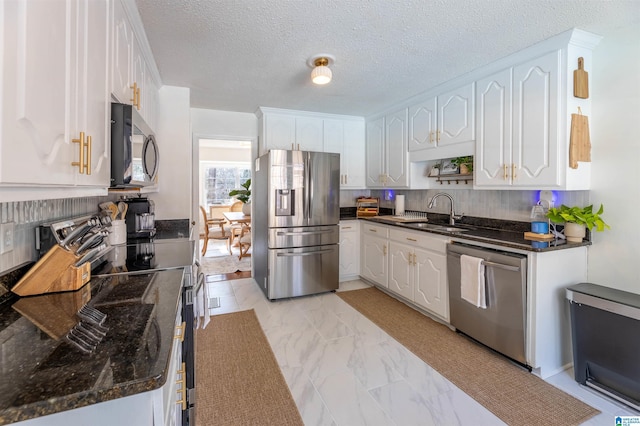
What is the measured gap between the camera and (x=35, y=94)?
0.74 meters

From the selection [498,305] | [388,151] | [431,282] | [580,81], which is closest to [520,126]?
[580,81]

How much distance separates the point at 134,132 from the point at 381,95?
8.81ft

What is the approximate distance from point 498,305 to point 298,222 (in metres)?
2.13

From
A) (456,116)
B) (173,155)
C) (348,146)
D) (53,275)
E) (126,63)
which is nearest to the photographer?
(53,275)

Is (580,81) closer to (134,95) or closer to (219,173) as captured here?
(134,95)

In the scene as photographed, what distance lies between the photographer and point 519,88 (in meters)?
2.34

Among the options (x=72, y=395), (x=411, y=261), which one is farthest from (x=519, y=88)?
(x=72, y=395)

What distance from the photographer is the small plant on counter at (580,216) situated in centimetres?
212

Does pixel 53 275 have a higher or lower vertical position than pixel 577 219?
lower

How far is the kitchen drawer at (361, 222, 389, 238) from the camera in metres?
3.62

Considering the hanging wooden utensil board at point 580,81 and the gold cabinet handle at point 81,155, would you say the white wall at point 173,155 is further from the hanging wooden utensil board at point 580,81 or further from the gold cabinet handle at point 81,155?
the hanging wooden utensil board at point 580,81

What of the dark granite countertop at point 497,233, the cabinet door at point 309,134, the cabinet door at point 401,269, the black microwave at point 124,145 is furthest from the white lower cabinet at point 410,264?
the black microwave at point 124,145

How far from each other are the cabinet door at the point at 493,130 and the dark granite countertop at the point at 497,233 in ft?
1.47

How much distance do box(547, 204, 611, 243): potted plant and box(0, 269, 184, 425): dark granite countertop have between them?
8.58 feet
